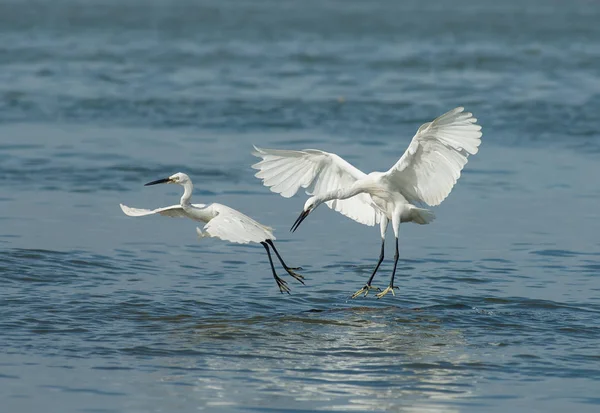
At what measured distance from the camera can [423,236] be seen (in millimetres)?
15539

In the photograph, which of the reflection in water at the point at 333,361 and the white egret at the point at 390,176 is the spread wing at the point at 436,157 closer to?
the white egret at the point at 390,176

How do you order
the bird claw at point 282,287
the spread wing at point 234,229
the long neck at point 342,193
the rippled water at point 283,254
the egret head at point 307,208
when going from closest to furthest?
the rippled water at point 283,254, the spread wing at point 234,229, the egret head at point 307,208, the long neck at point 342,193, the bird claw at point 282,287

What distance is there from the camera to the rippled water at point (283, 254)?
948cm

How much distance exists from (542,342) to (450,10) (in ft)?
211

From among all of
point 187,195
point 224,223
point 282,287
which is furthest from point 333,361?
point 187,195

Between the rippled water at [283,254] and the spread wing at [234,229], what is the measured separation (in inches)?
30.9

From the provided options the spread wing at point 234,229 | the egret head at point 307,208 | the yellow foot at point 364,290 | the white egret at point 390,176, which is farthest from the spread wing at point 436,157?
the spread wing at point 234,229

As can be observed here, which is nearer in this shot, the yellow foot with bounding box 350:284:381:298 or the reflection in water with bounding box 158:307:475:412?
the reflection in water with bounding box 158:307:475:412

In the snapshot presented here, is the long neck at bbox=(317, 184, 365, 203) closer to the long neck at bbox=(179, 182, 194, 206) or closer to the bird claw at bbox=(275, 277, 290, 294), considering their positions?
the bird claw at bbox=(275, 277, 290, 294)

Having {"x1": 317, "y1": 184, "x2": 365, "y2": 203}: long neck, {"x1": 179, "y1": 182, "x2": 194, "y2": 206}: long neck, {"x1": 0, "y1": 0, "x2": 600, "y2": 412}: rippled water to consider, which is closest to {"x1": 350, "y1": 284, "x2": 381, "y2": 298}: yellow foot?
{"x1": 0, "y1": 0, "x2": 600, "y2": 412}: rippled water

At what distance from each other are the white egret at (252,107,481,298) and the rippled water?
81 centimetres

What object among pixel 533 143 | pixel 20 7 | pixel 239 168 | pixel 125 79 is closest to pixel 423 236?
pixel 239 168

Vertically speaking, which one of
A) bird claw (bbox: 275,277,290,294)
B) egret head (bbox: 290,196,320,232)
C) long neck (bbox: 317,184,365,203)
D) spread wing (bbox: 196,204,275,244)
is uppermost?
long neck (bbox: 317,184,365,203)

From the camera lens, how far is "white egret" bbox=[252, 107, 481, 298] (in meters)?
12.1
